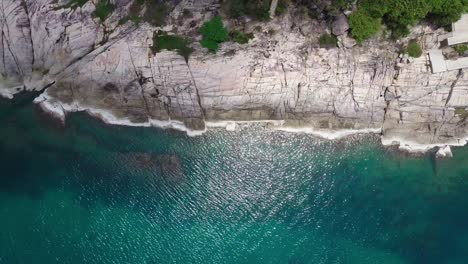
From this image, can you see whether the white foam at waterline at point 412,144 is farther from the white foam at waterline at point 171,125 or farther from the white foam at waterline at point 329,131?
the white foam at waterline at point 171,125

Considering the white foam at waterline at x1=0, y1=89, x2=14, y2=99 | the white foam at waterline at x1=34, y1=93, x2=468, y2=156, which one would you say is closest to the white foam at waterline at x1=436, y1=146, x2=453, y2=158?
the white foam at waterline at x1=34, y1=93, x2=468, y2=156

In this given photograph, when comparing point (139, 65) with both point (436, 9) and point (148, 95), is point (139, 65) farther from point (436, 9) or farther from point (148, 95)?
point (436, 9)

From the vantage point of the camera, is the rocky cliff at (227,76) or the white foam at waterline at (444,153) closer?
the rocky cliff at (227,76)

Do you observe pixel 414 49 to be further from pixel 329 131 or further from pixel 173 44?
pixel 173 44

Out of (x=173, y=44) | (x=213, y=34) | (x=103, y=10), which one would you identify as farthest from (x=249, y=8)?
(x=103, y=10)

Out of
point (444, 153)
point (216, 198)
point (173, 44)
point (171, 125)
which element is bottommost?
point (216, 198)

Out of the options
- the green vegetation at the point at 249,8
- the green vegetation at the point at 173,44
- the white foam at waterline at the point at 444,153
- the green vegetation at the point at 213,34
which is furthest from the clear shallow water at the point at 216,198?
the green vegetation at the point at 249,8

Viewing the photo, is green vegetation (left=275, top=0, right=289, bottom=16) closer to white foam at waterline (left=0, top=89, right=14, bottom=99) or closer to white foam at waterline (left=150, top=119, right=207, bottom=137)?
white foam at waterline (left=150, top=119, right=207, bottom=137)
